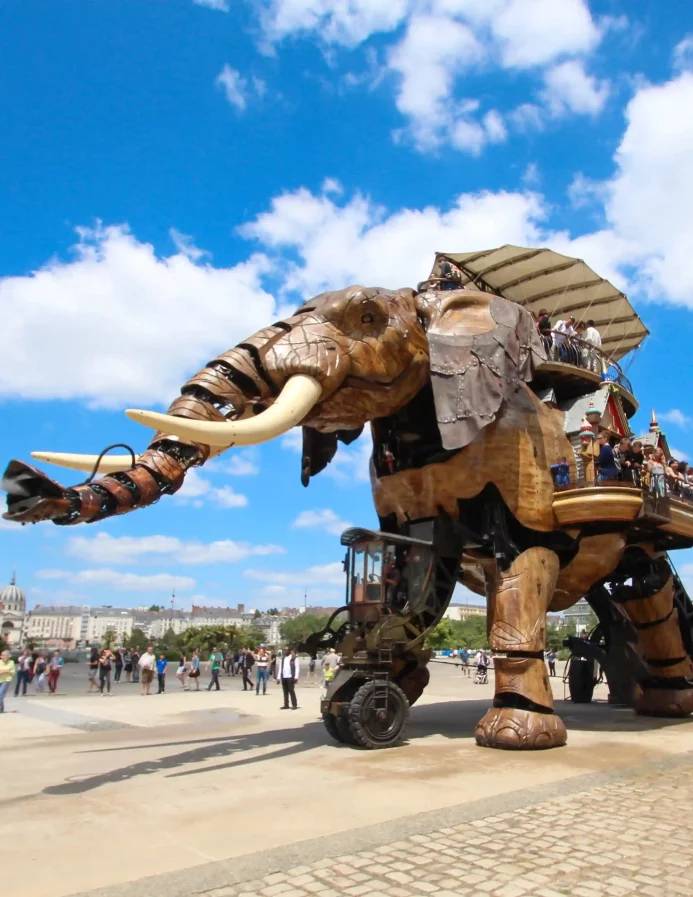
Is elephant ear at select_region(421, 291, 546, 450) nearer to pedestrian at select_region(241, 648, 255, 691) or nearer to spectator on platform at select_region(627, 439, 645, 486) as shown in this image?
spectator on platform at select_region(627, 439, 645, 486)

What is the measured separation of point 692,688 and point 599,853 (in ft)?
28.9

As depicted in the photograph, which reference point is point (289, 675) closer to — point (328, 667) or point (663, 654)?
point (328, 667)

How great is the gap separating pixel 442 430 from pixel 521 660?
2.85 m

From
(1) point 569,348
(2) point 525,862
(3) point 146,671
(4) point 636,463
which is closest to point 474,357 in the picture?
(1) point 569,348

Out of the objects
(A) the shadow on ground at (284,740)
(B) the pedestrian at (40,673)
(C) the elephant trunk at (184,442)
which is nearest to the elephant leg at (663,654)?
(A) the shadow on ground at (284,740)

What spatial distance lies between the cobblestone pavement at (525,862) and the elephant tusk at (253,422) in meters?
3.45

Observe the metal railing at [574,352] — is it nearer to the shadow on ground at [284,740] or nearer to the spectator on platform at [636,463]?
the spectator on platform at [636,463]

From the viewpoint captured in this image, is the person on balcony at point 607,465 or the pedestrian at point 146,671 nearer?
the person on balcony at point 607,465

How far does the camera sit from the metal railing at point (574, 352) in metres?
11.0

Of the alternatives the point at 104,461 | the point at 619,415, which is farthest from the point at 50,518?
the point at 619,415

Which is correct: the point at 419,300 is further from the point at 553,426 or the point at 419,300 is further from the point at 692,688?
the point at 692,688

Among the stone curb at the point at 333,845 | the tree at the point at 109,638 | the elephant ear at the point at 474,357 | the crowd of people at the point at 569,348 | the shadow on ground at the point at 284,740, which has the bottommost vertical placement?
the stone curb at the point at 333,845

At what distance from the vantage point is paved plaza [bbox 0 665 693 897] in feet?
13.6

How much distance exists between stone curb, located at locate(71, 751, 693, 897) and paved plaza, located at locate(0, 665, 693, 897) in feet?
0.05
